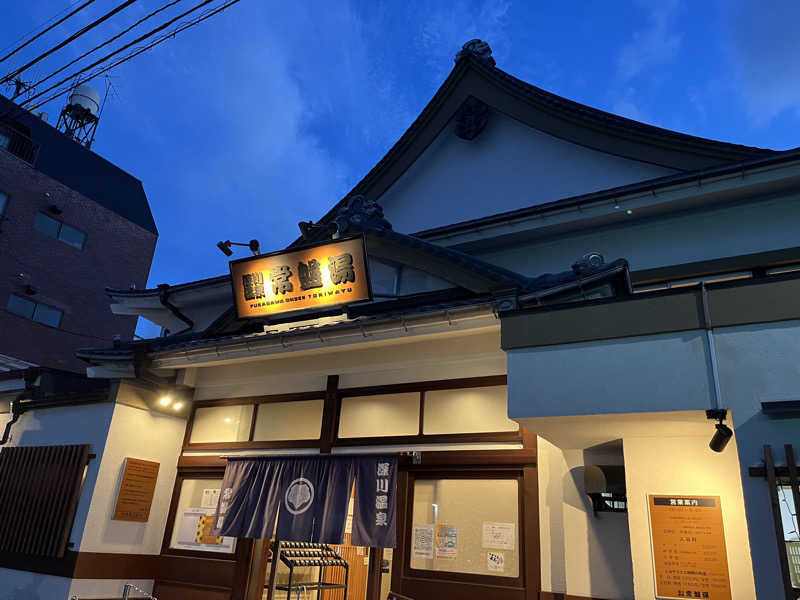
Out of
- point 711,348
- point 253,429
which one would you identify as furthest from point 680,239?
point 253,429

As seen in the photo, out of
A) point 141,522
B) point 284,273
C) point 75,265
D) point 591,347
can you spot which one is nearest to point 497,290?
point 591,347

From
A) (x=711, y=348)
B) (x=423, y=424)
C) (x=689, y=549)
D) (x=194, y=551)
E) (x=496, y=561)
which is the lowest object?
(x=194, y=551)

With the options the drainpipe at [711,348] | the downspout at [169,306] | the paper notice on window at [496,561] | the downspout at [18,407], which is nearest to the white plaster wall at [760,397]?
the drainpipe at [711,348]

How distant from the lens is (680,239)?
8.34 m

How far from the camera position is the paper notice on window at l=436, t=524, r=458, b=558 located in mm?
7633

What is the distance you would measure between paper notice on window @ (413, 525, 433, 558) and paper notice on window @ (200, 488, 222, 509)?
3.81 m

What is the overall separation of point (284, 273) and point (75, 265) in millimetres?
19379

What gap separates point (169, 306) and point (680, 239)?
10120 mm

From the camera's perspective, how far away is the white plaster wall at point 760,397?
16.0 feet

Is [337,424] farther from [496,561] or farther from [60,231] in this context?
[60,231]

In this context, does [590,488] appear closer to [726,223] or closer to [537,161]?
[726,223]

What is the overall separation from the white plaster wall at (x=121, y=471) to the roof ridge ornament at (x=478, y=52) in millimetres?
9017

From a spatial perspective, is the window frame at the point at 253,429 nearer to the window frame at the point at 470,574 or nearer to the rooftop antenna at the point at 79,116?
the window frame at the point at 470,574

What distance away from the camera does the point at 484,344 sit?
8242 mm
